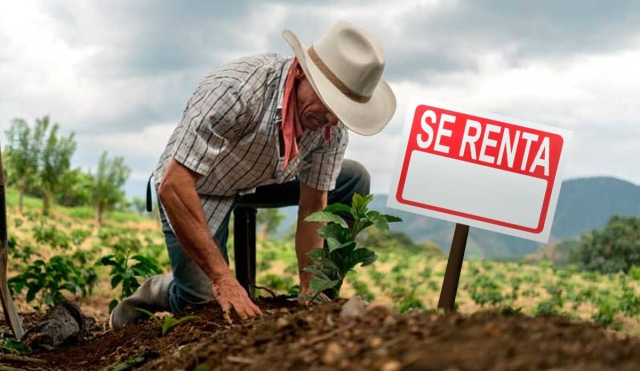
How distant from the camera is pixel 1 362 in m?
3.50

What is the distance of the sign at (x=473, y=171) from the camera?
3.08 m

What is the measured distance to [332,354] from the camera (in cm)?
176

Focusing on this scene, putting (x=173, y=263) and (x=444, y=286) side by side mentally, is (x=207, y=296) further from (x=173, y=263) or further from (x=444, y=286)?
(x=444, y=286)

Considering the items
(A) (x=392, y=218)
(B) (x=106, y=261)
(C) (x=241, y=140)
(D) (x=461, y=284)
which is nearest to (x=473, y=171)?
(A) (x=392, y=218)

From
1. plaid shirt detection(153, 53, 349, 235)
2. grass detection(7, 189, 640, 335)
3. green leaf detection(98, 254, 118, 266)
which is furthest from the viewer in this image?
grass detection(7, 189, 640, 335)

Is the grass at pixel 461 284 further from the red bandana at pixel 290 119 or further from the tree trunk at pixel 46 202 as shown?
the tree trunk at pixel 46 202

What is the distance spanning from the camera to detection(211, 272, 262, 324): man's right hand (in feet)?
9.90

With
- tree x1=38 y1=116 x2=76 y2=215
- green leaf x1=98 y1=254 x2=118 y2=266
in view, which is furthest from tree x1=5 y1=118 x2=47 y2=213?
green leaf x1=98 y1=254 x2=118 y2=266

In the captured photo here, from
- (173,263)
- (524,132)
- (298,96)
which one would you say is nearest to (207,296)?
(173,263)

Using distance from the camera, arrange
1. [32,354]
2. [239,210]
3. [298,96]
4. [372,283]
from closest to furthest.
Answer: [298,96] < [32,354] < [239,210] < [372,283]

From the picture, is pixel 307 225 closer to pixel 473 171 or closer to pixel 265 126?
pixel 265 126

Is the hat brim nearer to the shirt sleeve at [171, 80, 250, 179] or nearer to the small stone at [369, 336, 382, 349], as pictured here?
the shirt sleeve at [171, 80, 250, 179]

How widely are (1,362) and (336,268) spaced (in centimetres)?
159

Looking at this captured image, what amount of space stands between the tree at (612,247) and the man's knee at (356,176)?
1165cm
